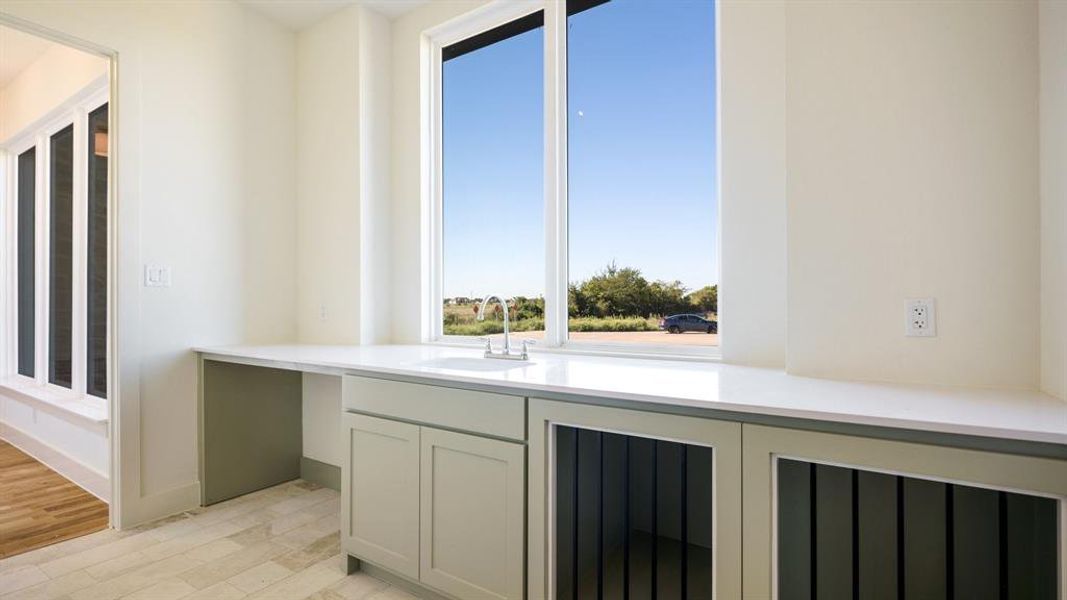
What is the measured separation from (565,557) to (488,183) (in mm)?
1972

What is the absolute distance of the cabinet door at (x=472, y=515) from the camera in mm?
1726

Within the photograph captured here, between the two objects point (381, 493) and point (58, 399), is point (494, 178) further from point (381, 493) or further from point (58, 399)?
point (58, 399)

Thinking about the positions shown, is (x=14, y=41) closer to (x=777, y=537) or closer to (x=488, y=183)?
(x=488, y=183)

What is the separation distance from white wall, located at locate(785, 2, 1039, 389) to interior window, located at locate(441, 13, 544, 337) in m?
1.34

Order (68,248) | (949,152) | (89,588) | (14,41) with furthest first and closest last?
(68,248), (14,41), (89,588), (949,152)

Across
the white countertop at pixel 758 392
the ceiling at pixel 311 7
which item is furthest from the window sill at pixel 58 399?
the ceiling at pixel 311 7

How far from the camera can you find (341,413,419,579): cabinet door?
1.98 m

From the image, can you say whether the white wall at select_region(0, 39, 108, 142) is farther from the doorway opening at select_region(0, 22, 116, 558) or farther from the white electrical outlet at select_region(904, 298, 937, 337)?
the white electrical outlet at select_region(904, 298, 937, 337)

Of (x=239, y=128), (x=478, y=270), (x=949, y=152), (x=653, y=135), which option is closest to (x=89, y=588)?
(x=478, y=270)

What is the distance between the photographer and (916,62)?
1571 mm

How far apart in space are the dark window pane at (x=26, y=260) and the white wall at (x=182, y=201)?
7.03 feet

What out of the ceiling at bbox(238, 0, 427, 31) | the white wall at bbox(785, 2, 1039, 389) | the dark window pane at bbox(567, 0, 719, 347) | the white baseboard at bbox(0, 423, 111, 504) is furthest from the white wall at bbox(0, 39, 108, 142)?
the white wall at bbox(785, 2, 1039, 389)

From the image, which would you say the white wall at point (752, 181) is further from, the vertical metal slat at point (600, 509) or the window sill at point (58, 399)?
the window sill at point (58, 399)

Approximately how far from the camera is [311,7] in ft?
10.1
